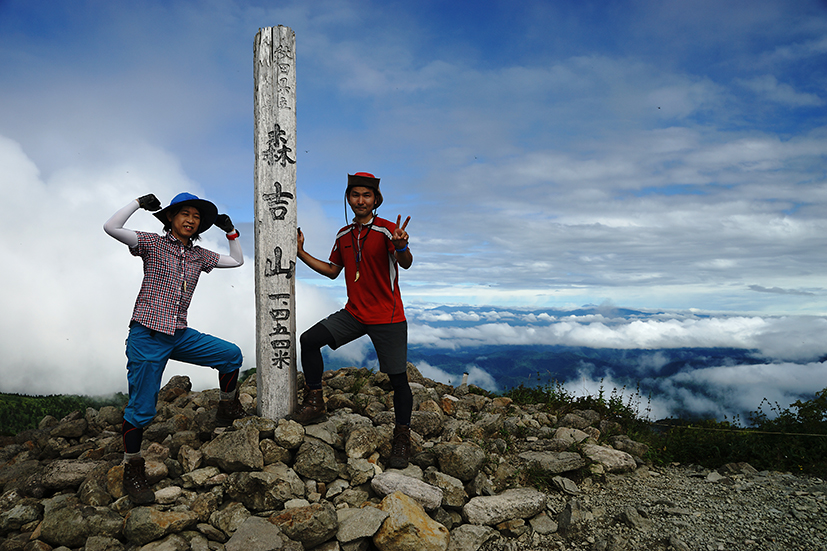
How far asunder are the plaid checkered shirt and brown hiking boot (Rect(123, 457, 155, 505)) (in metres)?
1.48

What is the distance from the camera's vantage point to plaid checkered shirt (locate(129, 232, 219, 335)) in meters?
5.28

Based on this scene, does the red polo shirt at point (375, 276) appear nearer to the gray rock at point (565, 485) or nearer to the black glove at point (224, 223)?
the black glove at point (224, 223)

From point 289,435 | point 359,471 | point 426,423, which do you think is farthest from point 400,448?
point 289,435

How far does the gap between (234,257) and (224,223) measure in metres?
0.46

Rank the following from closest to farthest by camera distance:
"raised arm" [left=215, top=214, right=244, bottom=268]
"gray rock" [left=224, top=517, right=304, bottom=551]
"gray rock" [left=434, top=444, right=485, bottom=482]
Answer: "gray rock" [left=224, top=517, right=304, bottom=551], "gray rock" [left=434, top=444, right=485, bottom=482], "raised arm" [left=215, top=214, right=244, bottom=268]

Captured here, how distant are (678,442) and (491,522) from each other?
4481 millimetres

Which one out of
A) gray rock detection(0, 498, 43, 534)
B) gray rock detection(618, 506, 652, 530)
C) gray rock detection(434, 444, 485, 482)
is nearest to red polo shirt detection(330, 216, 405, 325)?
gray rock detection(434, 444, 485, 482)

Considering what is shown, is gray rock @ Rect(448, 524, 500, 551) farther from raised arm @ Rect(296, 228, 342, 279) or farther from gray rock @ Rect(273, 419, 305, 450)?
raised arm @ Rect(296, 228, 342, 279)

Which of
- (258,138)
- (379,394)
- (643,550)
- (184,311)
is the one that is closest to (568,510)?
(643,550)

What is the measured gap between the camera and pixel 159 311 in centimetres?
529

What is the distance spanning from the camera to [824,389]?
7.87 meters

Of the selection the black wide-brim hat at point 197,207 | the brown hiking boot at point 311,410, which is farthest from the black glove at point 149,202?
the brown hiking boot at point 311,410

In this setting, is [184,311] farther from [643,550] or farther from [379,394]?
[643,550]

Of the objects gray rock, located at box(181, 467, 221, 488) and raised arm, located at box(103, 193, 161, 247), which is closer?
raised arm, located at box(103, 193, 161, 247)
